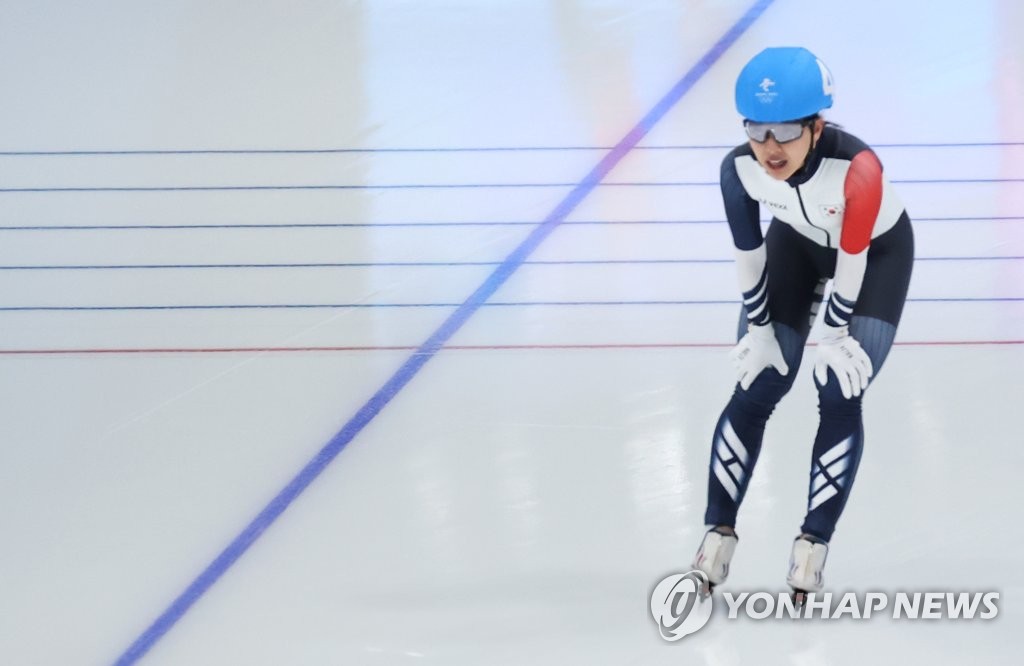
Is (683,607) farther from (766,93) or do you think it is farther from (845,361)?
(766,93)

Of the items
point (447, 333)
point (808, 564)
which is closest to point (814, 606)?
point (808, 564)

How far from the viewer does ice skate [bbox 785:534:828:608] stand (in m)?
3.42

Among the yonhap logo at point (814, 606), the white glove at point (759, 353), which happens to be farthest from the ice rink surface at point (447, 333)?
the white glove at point (759, 353)

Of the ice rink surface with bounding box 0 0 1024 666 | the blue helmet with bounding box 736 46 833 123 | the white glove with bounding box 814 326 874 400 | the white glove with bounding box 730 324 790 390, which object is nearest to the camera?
the blue helmet with bounding box 736 46 833 123

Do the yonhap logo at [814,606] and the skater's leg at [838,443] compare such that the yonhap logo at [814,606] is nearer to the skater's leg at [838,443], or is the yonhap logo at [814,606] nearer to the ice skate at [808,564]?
the ice skate at [808,564]

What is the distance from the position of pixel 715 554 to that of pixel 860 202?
0.93m

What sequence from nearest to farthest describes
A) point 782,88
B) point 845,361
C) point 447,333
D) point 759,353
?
point 782,88
point 845,361
point 759,353
point 447,333

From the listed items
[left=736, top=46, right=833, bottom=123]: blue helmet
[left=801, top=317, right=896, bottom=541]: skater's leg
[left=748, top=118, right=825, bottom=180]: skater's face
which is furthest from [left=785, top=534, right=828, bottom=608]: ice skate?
[left=736, top=46, right=833, bottom=123]: blue helmet

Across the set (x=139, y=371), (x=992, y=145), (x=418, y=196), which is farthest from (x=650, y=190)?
(x=139, y=371)

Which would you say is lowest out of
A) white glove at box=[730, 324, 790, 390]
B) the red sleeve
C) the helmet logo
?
white glove at box=[730, 324, 790, 390]

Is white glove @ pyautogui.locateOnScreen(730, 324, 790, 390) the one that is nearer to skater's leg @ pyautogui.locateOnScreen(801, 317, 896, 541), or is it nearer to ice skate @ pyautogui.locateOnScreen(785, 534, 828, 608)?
skater's leg @ pyautogui.locateOnScreen(801, 317, 896, 541)

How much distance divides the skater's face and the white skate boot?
0.91 metres

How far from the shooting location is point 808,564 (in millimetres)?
3424

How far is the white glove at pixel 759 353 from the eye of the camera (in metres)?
3.50
